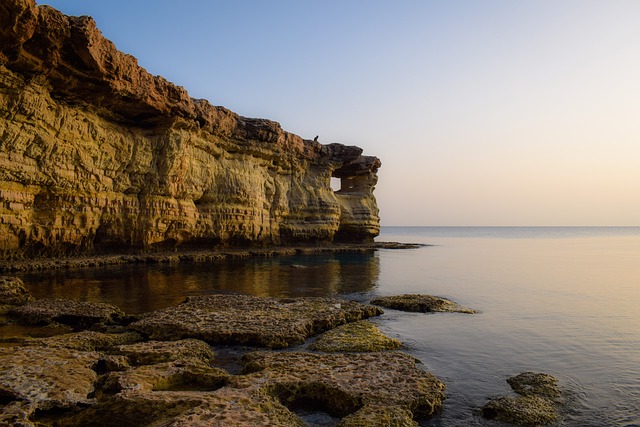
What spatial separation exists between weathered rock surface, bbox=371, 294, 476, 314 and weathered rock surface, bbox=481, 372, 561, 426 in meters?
7.19

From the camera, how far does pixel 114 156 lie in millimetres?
28875

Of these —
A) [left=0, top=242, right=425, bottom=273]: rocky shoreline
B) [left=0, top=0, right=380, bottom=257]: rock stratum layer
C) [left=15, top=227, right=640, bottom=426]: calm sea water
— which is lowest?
[left=15, top=227, right=640, bottom=426]: calm sea water

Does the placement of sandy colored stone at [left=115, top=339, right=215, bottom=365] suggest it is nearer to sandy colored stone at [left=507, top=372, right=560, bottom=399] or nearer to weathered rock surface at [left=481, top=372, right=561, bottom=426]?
weathered rock surface at [left=481, top=372, right=561, bottom=426]

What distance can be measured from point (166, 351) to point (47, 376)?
2.15 m

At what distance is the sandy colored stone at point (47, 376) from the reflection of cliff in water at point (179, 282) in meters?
6.00

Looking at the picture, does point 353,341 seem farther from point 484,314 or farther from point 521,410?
point 484,314

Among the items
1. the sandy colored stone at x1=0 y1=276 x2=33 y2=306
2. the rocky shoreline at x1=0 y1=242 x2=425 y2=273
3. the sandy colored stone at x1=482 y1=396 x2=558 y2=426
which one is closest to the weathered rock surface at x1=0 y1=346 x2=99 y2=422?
Result: the sandy colored stone at x1=482 y1=396 x2=558 y2=426

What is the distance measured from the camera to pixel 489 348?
10.6 meters

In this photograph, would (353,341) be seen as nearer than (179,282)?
Yes

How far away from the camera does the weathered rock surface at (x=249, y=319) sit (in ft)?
33.0

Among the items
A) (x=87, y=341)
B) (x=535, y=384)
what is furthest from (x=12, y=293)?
(x=535, y=384)

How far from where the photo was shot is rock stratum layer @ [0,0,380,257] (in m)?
21.7

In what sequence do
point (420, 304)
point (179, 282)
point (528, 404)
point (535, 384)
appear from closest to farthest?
point (528, 404), point (535, 384), point (420, 304), point (179, 282)

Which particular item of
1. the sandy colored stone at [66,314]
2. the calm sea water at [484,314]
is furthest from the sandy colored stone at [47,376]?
the calm sea water at [484,314]
